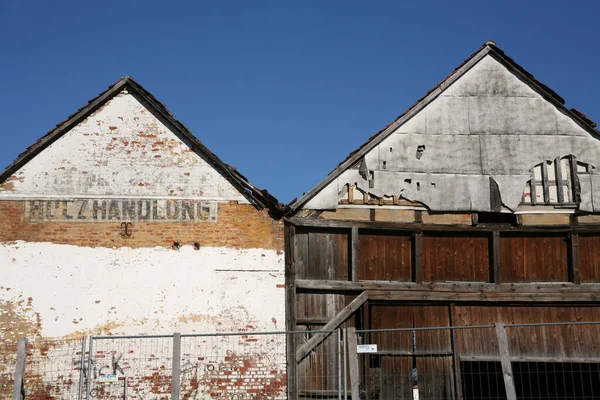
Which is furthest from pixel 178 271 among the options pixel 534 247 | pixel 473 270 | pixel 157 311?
pixel 534 247

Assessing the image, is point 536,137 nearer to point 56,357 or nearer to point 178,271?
point 178,271

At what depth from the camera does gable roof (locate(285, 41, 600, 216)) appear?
53.3 ft

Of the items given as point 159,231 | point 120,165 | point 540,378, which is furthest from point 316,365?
point 120,165

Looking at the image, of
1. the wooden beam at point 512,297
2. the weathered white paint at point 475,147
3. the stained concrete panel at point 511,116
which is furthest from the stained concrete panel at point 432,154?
the wooden beam at point 512,297

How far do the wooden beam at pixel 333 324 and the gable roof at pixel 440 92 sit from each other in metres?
2.47

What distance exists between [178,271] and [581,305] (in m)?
9.30

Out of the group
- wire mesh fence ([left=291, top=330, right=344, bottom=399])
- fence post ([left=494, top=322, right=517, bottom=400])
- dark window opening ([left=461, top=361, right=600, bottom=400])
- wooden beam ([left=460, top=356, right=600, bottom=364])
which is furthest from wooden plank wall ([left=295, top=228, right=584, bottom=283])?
fence post ([left=494, top=322, right=517, bottom=400])

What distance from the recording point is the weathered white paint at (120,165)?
15.8 metres

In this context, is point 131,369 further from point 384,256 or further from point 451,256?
point 451,256

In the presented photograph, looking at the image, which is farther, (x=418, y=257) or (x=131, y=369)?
(x=418, y=257)

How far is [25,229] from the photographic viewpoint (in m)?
15.6

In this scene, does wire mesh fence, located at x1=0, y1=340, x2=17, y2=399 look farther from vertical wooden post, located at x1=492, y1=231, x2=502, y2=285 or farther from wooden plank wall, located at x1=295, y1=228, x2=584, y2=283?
vertical wooden post, located at x1=492, y1=231, x2=502, y2=285

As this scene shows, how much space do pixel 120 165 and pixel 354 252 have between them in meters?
5.68

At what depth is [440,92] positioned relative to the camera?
17062 millimetres
